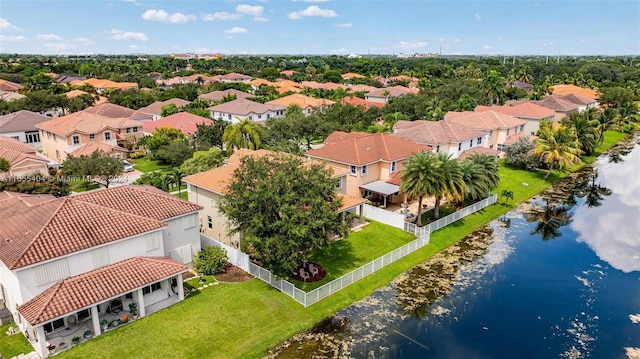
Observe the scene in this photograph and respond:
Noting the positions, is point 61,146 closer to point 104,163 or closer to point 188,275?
point 104,163

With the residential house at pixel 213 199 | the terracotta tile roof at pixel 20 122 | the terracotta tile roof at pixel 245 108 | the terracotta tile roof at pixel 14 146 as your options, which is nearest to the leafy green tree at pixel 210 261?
the residential house at pixel 213 199

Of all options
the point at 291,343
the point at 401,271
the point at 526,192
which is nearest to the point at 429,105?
the point at 526,192

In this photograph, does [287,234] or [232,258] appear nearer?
[287,234]

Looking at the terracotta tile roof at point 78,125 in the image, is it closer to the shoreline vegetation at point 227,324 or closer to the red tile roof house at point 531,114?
the shoreline vegetation at point 227,324

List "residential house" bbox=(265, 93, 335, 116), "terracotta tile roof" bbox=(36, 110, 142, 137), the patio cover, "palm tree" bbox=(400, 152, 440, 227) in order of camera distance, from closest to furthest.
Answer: "palm tree" bbox=(400, 152, 440, 227) → the patio cover → "terracotta tile roof" bbox=(36, 110, 142, 137) → "residential house" bbox=(265, 93, 335, 116)

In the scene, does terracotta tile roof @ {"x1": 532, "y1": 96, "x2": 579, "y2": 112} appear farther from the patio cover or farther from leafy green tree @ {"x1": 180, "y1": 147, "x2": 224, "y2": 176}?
leafy green tree @ {"x1": 180, "y1": 147, "x2": 224, "y2": 176}

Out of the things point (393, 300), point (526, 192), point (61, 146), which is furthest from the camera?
point (61, 146)

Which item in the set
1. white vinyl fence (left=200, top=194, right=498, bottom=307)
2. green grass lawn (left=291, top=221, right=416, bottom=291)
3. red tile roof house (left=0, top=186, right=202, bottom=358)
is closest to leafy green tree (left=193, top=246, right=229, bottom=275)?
white vinyl fence (left=200, top=194, right=498, bottom=307)
